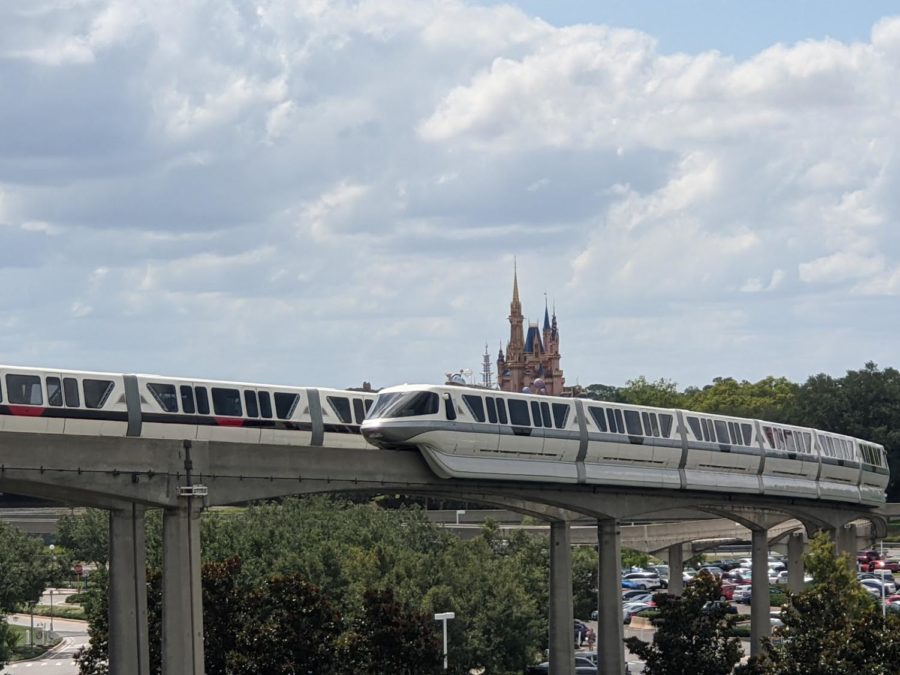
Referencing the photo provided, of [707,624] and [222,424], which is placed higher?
[222,424]

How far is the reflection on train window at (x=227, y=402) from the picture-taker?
153ft

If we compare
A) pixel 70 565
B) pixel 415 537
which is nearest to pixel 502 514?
pixel 70 565

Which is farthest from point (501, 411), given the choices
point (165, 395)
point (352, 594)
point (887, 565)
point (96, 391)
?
point (887, 565)

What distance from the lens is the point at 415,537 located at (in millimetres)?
70000

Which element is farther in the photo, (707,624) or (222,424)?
(707,624)

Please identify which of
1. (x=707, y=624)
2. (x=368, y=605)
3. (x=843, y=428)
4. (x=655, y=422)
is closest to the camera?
(x=368, y=605)

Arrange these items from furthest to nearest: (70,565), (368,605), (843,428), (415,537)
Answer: (843,428) → (70,565) → (415,537) → (368,605)

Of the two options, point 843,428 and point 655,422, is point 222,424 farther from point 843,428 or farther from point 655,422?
point 843,428

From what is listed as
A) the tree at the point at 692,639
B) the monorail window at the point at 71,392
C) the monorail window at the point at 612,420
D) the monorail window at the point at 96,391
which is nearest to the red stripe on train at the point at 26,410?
the monorail window at the point at 71,392

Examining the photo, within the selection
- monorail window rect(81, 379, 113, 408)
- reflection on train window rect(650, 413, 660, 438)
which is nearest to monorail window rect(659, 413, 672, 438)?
reflection on train window rect(650, 413, 660, 438)

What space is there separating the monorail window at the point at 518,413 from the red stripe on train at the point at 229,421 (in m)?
8.72

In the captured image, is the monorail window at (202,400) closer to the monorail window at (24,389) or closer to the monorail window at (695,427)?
the monorail window at (24,389)

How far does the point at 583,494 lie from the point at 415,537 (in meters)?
17.2

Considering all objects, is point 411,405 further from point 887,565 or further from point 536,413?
point 887,565
